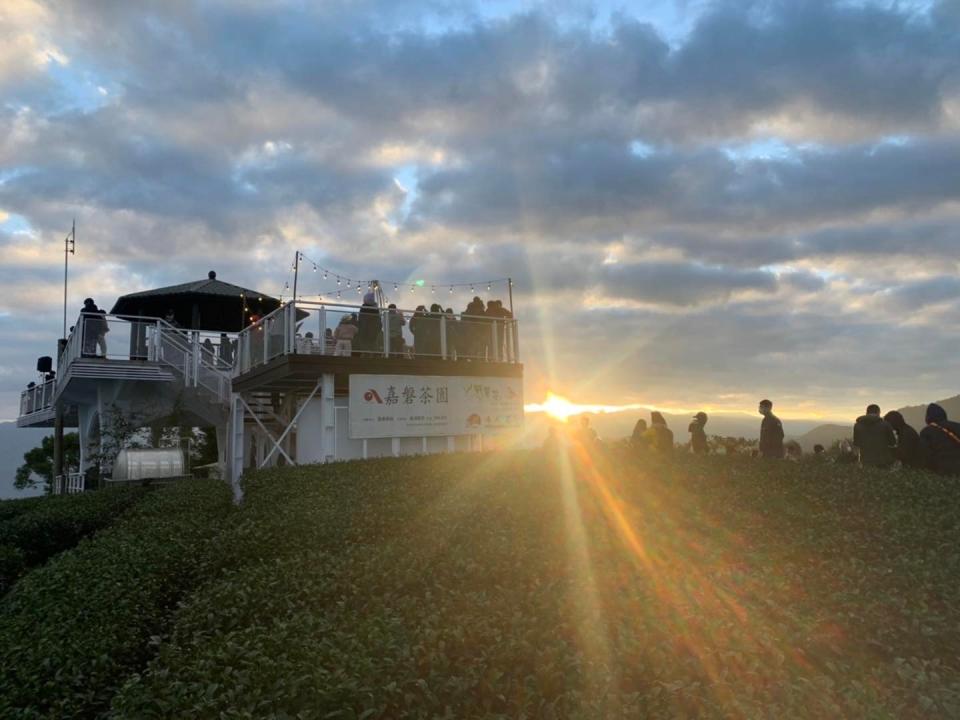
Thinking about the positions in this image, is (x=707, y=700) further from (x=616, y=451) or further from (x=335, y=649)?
(x=616, y=451)

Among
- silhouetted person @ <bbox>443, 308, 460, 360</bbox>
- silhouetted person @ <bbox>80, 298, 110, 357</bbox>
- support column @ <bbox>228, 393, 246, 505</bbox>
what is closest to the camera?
silhouetted person @ <bbox>443, 308, 460, 360</bbox>

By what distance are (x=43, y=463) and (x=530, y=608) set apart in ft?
175

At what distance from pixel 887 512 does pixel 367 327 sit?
44.1 ft

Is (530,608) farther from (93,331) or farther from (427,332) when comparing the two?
(93,331)

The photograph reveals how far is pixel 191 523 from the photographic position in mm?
10680

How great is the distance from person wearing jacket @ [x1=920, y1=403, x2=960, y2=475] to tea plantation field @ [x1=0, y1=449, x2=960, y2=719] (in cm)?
115

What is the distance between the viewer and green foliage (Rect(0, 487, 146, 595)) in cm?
1191

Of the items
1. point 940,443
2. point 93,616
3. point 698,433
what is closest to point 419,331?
point 698,433

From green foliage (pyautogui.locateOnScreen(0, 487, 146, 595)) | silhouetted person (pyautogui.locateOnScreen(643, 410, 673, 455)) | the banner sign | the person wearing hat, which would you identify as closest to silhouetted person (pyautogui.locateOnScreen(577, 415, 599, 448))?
silhouetted person (pyautogui.locateOnScreen(643, 410, 673, 455))

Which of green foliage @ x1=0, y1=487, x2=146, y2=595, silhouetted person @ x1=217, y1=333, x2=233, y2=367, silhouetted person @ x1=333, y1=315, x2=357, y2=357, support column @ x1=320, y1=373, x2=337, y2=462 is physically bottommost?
green foliage @ x1=0, y1=487, x2=146, y2=595

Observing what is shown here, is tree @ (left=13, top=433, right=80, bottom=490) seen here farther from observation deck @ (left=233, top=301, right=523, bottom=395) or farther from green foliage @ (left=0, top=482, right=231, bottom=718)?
green foliage @ (left=0, top=482, right=231, bottom=718)

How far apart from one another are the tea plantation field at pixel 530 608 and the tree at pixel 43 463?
41.2 meters

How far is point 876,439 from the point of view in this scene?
11.1m

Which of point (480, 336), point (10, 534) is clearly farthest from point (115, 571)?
point (480, 336)
